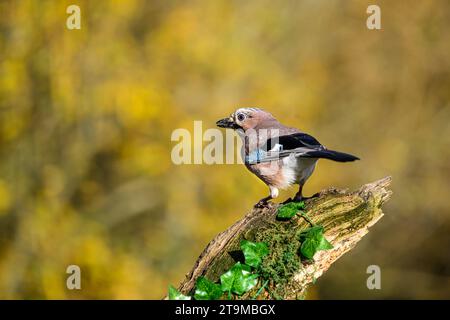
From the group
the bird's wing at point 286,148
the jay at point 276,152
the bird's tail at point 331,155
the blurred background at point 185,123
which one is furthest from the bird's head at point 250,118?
the blurred background at point 185,123

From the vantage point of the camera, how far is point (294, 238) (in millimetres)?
5816

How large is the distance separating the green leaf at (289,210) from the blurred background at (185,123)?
657 cm

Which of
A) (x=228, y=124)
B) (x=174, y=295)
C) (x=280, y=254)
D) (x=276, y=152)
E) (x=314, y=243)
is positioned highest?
(x=228, y=124)

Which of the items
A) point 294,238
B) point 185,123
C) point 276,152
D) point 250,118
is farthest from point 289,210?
point 185,123

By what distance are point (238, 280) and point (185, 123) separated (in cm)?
767

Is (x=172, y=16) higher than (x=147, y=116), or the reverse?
(x=172, y=16)

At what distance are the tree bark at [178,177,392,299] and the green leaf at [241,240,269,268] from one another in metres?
0.06

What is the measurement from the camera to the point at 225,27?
1344 centimetres

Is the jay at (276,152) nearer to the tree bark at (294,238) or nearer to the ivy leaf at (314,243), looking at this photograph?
the tree bark at (294,238)

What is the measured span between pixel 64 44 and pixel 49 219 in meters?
2.89

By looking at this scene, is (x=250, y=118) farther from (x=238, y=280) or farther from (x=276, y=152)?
(x=238, y=280)

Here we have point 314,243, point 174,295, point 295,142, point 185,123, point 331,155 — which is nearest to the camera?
point 174,295
